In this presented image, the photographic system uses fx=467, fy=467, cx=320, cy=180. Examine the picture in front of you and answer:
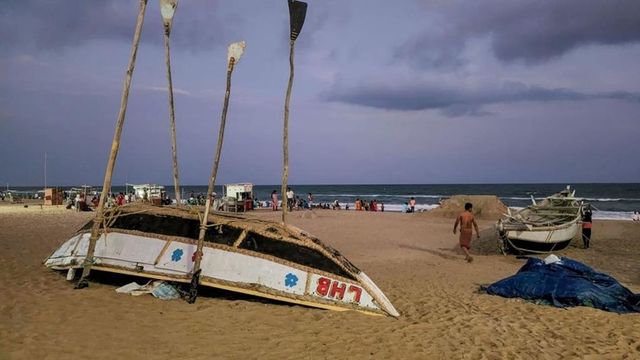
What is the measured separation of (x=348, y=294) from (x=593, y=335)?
384 centimetres

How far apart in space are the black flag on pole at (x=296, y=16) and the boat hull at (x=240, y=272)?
4641 mm

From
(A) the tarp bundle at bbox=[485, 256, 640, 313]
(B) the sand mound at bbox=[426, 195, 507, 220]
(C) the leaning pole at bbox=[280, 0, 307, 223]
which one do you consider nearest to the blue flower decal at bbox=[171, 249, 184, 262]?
(C) the leaning pole at bbox=[280, 0, 307, 223]

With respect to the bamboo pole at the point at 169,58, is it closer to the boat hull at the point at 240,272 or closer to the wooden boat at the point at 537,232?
the boat hull at the point at 240,272

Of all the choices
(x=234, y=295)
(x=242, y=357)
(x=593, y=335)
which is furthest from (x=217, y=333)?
(x=593, y=335)

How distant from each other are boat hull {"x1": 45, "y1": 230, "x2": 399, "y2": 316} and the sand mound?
75.9 ft

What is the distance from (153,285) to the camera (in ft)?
29.6

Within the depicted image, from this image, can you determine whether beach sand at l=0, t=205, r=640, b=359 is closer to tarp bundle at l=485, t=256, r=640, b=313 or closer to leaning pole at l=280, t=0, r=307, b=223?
tarp bundle at l=485, t=256, r=640, b=313

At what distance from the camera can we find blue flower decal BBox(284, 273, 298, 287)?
8.36 meters

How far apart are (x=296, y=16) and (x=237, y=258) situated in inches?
200

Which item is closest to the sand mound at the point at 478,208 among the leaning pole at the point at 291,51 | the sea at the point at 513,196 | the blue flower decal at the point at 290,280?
the sea at the point at 513,196

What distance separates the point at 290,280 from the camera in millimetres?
8383

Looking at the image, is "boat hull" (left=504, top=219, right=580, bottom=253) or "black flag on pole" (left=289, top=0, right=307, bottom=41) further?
"boat hull" (left=504, top=219, right=580, bottom=253)

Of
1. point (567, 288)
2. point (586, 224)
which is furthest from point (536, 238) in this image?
point (567, 288)

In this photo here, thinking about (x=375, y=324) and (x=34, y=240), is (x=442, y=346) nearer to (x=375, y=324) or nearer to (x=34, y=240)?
(x=375, y=324)
